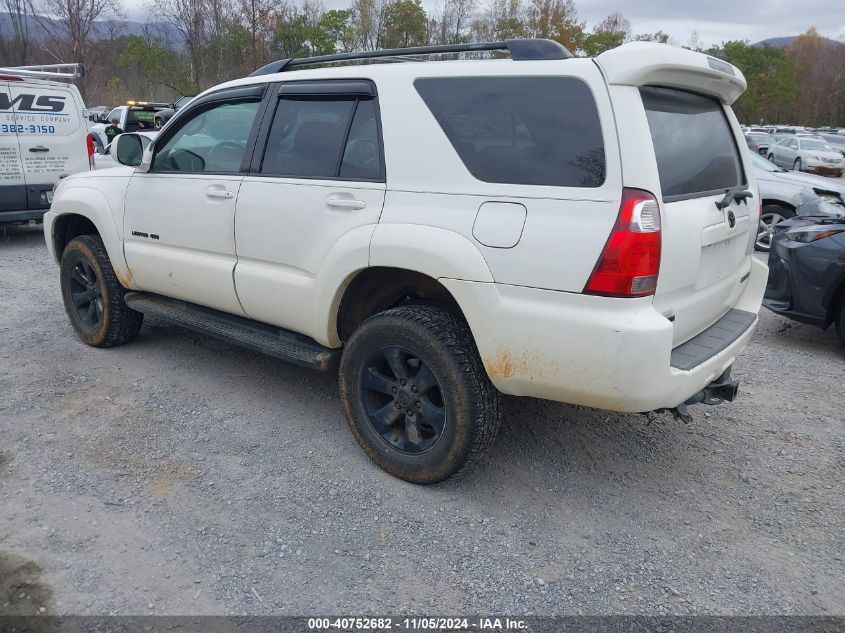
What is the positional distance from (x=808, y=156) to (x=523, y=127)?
2888 cm

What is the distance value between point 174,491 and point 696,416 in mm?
3075

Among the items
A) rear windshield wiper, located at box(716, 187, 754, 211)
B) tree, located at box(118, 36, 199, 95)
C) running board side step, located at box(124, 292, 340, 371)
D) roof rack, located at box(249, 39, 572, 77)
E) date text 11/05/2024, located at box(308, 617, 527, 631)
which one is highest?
tree, located at box(118, 36, 199, 95)

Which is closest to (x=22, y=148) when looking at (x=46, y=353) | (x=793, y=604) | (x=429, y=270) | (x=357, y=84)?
(x=46, y=353)

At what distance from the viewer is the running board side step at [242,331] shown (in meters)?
3.65

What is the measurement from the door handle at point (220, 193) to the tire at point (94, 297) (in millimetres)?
1372

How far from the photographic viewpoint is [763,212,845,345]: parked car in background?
520 cm

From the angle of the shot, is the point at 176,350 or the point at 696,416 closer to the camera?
A: the point at 696,416

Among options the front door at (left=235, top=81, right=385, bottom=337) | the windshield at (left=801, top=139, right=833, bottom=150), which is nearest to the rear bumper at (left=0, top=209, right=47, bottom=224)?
the front door at (left=235, top=81, right=385, bottom=337)

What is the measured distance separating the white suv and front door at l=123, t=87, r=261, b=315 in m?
0.02

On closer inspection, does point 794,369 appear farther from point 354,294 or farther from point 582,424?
point 354,294

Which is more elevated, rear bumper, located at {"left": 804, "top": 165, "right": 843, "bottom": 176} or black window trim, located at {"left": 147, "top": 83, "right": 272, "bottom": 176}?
black window trim, located at {"left": 147, "top": 83, "right": 272, "bottom": 176}

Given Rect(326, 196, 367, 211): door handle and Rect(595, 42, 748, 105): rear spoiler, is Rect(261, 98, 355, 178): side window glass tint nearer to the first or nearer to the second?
Rect(326, 196, 367, 211): door handle

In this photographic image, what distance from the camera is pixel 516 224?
2.77m

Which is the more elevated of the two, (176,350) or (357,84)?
(357,84)
